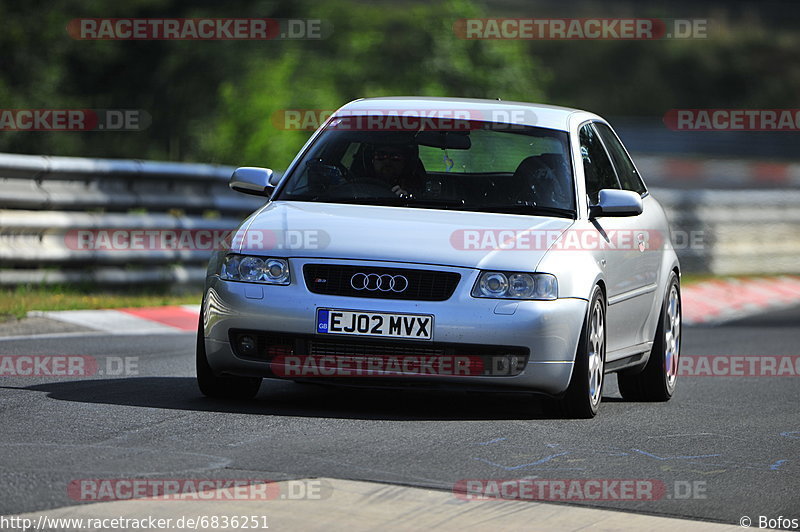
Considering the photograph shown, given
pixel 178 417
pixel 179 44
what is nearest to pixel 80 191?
pixel 178 417

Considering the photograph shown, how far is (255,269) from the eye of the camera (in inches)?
300

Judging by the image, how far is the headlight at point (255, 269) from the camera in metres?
7.54

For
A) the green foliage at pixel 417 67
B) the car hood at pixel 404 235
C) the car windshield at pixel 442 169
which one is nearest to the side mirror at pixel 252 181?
the car windshield at pixel 442 169

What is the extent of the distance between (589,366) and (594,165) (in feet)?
5.17

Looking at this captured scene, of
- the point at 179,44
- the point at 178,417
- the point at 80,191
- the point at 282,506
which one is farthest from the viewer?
the point at 179,44

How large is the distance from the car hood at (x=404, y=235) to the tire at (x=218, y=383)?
578 millimetres

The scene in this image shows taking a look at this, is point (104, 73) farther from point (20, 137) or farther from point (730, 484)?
point (730, 484)

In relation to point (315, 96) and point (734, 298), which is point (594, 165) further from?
point (315, 96)

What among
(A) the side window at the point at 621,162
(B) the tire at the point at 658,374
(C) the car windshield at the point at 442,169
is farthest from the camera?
(A) the side window at the point at 621,162

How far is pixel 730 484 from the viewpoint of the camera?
6.38m

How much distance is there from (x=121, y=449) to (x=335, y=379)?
152cm
